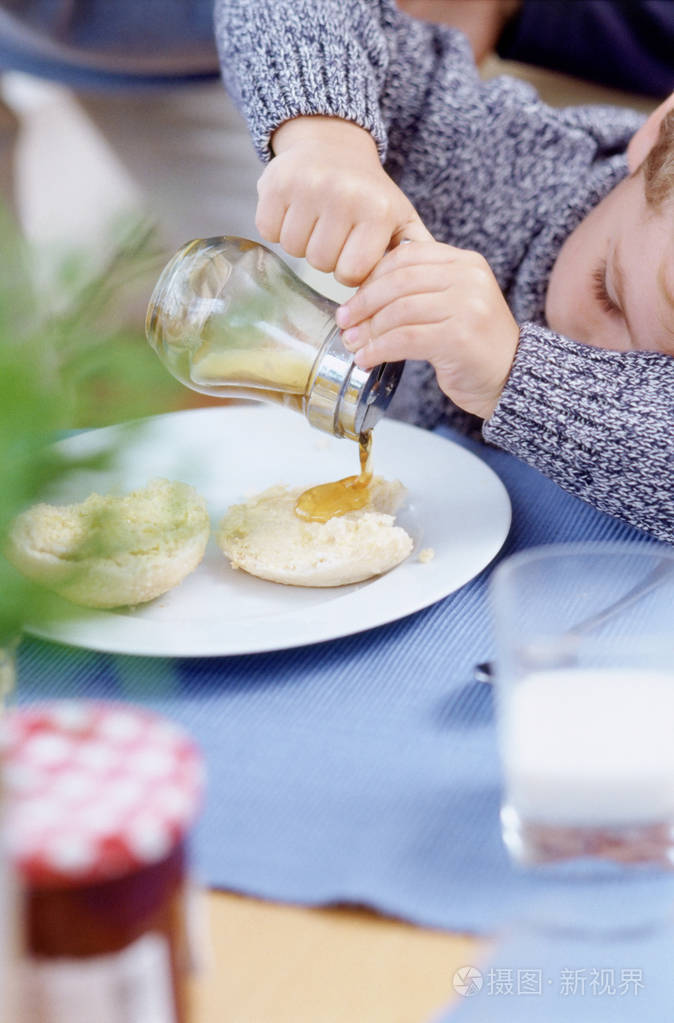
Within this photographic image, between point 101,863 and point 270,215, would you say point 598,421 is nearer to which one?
point 270,215

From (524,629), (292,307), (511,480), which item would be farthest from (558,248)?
(524,629)

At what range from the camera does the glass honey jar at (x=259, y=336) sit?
720mm

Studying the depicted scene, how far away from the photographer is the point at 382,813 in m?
0.51

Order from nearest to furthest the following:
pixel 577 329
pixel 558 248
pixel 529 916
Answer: pixel 529 916 < pixel 577 329 < pixel 558 248

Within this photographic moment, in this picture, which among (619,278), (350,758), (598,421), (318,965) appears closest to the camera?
(318,965)

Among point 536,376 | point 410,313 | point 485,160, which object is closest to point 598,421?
point 536,376

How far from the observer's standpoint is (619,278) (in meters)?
0.89

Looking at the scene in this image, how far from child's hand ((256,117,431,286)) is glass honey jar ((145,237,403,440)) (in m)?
0.05

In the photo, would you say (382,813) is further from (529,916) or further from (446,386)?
(446,386)

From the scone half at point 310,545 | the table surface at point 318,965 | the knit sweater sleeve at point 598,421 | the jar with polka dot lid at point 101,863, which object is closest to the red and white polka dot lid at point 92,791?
the jar with polka dot lid at point 101,863

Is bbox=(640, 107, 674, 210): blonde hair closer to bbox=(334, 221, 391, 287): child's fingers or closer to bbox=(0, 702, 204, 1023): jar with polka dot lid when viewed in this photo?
bbox=(334, 221, 391, 287): child's fingers

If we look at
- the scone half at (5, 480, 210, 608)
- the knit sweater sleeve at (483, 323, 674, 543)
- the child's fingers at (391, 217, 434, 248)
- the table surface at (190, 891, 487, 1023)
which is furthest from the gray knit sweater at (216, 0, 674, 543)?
the table surface at (190, 891, 487, 1023)

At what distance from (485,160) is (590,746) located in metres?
0.84

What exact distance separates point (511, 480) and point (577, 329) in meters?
0.17
